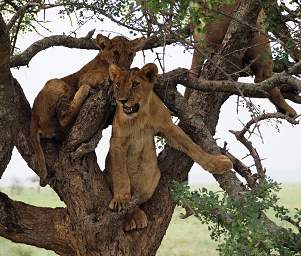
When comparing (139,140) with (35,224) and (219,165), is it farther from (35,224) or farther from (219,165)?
(35,224)

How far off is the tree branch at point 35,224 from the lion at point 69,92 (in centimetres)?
33

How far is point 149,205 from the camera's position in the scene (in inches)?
174

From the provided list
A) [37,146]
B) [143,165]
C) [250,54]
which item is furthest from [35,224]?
[250,54]

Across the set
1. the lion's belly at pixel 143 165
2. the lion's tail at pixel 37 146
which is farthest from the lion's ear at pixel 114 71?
the lion's tail at pixel 37 146

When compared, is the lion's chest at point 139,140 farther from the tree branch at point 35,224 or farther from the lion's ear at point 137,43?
the tree branch at point 35,224


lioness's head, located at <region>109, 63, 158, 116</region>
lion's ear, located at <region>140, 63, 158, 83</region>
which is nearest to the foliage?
lioness's head, located at <region>109, 63, 158, 116</region>

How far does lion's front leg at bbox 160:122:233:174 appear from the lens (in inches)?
157

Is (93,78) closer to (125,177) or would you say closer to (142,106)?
(142,106)

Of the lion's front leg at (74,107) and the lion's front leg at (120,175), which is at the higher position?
the lion's front leg at (74,107)

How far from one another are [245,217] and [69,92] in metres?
1.42

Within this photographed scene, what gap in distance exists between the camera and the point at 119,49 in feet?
13.6

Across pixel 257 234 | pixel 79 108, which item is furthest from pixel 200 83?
pixel 257 234

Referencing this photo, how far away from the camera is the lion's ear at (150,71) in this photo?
152 inches

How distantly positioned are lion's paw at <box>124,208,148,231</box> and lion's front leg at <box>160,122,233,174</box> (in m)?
0.55
